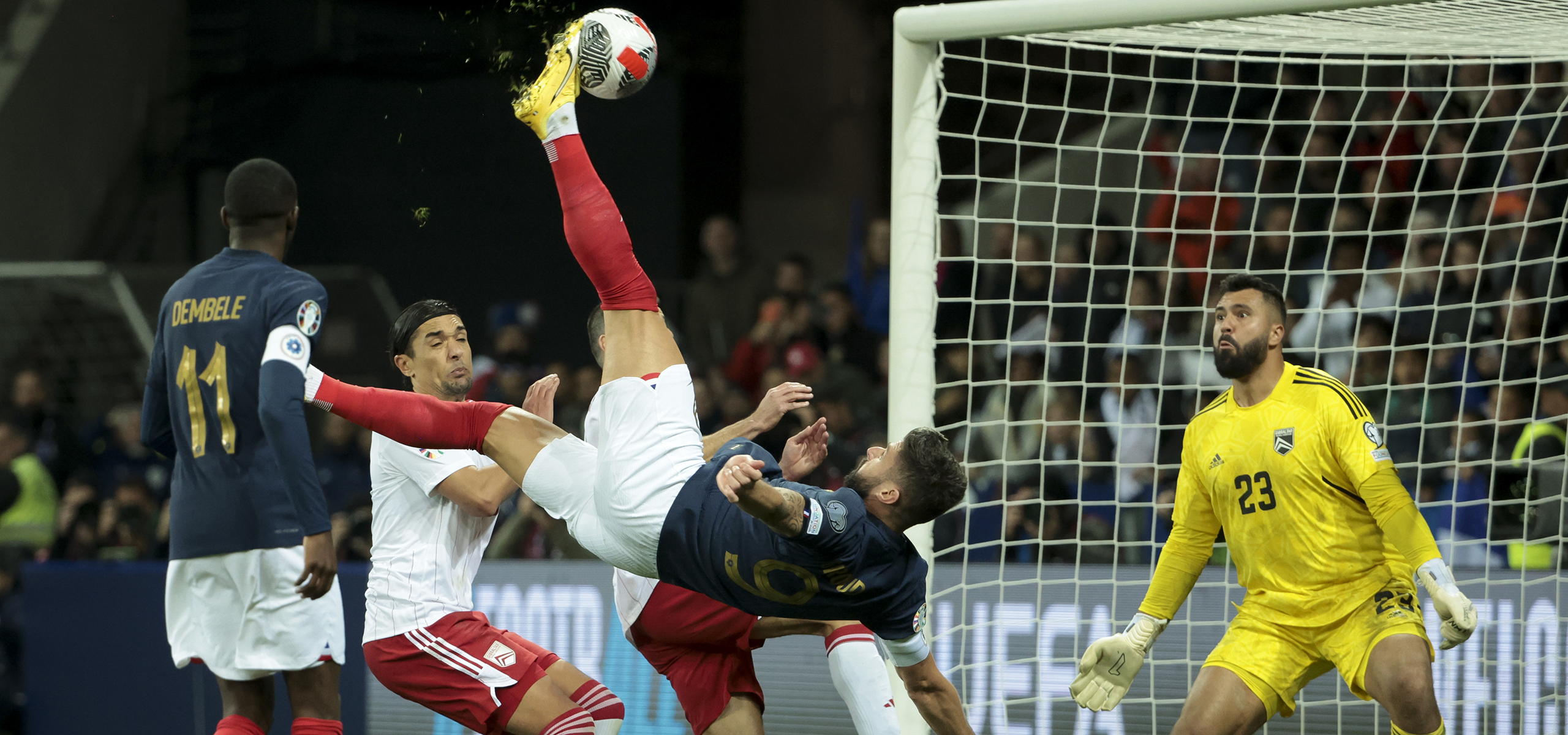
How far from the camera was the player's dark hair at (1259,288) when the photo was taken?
468 centimetres

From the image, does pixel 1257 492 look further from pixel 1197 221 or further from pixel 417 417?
pixel 1197 221

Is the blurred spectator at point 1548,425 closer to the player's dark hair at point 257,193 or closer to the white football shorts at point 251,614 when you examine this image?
the white football shorts at point 251,614

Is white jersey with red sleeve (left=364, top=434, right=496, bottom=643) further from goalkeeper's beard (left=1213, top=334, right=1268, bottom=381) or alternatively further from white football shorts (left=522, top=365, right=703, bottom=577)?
goalkeeper's beard (left=1213, top=334, right=1268, bottom=381)

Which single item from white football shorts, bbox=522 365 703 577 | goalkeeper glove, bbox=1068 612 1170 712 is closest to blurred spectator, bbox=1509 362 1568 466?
goalkeeper glove, bbox=1068 612 1170 712

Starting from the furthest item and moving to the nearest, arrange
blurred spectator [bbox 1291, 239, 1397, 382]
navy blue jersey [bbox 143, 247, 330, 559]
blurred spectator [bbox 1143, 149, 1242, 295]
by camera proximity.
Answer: blurred spectator [bbox 1143, 149, 1242, 295] → blurred spectator [bbox 1291, 239, 1397, 382] → navy blue jersey [bbox 143, 247, 330, 559]

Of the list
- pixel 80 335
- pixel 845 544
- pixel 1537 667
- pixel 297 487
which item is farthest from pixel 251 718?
pixel 80 335

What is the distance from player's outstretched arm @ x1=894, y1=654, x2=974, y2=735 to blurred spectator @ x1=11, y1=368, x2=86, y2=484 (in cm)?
786

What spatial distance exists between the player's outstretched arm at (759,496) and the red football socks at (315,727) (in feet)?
5.97

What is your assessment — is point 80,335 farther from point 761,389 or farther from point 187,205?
point 761,389

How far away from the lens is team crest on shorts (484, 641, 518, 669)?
4.21 metres

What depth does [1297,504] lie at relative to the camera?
4582 millimetres

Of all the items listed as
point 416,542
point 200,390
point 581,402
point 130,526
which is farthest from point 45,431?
point 416,542

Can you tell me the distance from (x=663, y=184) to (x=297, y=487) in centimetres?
724

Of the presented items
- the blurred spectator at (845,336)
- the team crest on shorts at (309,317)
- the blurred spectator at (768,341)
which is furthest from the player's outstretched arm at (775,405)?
the blurred spectator at (768,341)
